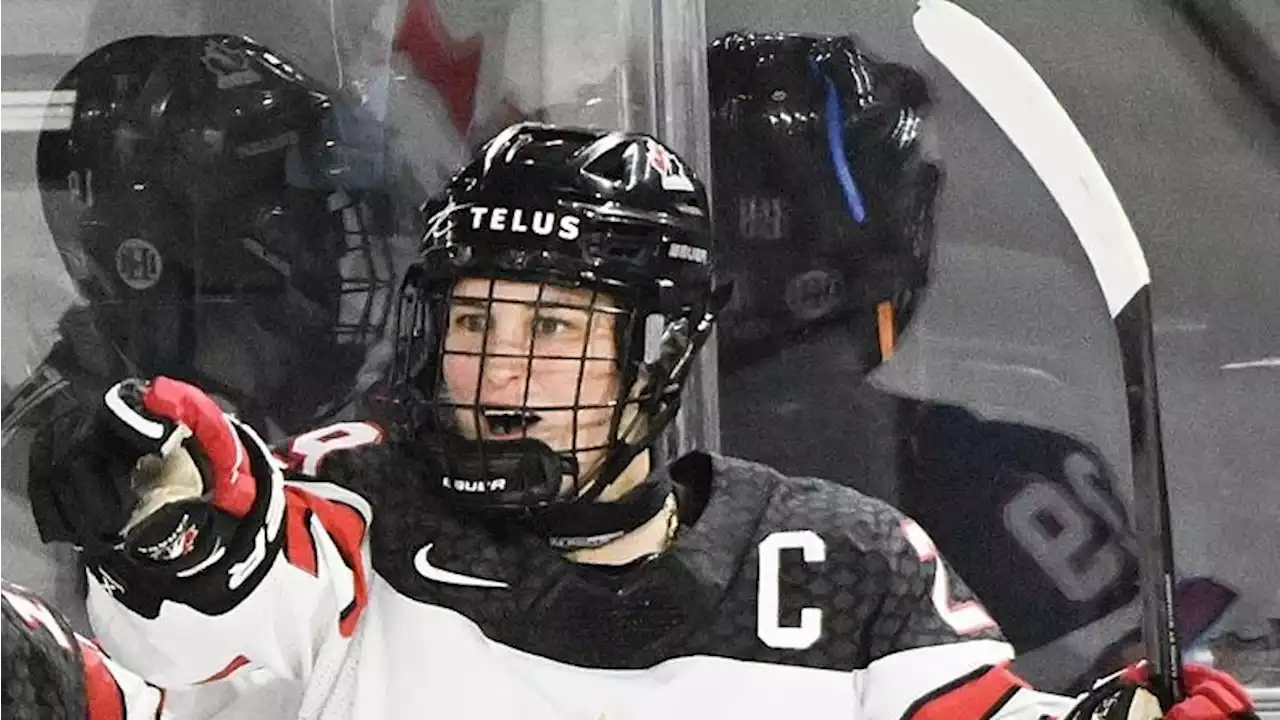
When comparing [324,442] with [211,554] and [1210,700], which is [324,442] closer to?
[211,554]

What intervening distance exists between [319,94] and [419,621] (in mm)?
484

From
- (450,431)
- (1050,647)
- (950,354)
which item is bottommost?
(1050,647)

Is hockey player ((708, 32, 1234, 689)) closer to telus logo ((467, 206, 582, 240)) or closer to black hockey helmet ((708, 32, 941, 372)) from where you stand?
black hockey helmet ((708, 32, 941, 372))

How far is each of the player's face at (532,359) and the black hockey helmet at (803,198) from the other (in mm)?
427

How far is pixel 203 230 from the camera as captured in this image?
1.36 m

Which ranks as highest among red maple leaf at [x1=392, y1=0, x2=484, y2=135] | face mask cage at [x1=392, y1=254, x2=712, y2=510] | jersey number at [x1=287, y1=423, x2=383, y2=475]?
red maple leaf at [x1=392, y1=0, x2=484, y2=135]

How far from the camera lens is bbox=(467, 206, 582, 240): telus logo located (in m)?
1.07

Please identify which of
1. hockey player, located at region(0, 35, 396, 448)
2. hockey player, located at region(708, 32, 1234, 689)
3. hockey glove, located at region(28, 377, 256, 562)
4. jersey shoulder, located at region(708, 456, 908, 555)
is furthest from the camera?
hockey player, located at region(708, 32, 1234, 689)

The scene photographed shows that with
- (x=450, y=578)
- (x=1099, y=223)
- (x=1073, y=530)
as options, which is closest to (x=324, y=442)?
(x=450, y=578)

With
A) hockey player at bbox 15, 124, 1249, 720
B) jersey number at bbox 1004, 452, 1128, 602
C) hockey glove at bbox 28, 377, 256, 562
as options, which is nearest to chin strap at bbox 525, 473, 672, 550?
hockey player at bbox 15, 124, 1249, 720

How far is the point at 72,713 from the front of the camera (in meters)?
1.02

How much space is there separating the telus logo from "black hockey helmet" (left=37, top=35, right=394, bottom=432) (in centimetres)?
32

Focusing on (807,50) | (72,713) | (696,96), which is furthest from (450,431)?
(807,50)

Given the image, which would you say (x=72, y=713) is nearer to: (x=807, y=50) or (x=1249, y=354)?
(x=807, y=50)
